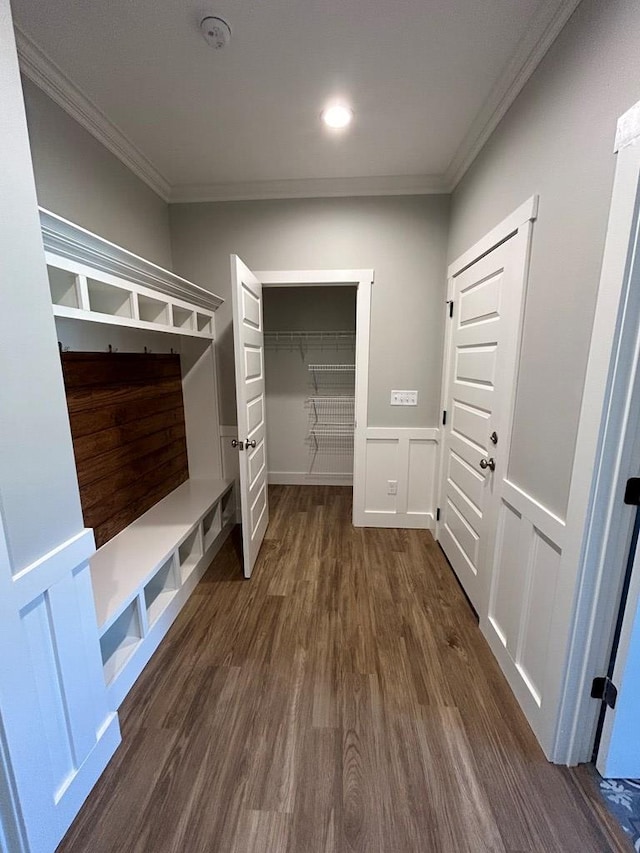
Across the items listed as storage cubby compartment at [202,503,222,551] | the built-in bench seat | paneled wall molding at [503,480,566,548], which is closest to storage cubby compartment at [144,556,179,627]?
the built-in bench seat

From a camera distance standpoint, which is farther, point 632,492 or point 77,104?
point 77,104

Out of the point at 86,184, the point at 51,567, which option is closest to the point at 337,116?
the point at 86,184

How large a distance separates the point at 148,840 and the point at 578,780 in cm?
140

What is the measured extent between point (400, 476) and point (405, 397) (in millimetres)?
662

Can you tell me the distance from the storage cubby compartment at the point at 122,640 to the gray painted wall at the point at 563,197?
1864mm

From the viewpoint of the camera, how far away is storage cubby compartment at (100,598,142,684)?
1507mm

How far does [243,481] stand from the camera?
2170 mm

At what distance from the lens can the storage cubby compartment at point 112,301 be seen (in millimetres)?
1643

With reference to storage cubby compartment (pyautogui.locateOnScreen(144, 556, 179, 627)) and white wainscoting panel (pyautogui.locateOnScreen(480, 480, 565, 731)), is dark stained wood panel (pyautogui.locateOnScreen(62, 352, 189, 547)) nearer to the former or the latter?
storage cubby compartment (pyautogui.locateOnScreen(144, 556, 179, 627))

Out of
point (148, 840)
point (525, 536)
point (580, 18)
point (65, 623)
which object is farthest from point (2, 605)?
point (580, 18)

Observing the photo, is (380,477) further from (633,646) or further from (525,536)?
(633,646)

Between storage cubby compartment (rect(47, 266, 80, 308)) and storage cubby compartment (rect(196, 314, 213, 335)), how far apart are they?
1246 mm

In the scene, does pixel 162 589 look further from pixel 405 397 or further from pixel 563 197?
pixel 563 197

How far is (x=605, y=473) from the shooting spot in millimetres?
1030
